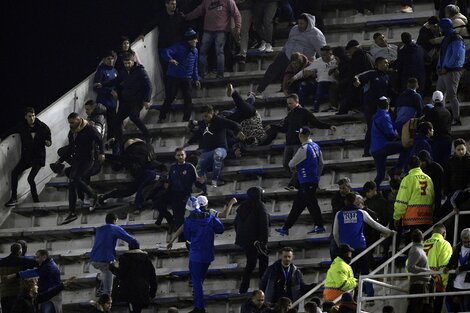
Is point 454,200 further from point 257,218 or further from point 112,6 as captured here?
point 112,6

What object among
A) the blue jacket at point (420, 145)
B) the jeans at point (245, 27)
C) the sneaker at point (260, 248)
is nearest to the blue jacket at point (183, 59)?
the jeans at point (245, 27)

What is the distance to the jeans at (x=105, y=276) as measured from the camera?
29.8m

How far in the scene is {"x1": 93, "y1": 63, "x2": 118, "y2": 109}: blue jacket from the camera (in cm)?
3409

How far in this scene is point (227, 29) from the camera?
34.7 metres

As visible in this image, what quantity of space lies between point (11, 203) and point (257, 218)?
5773 millimetres

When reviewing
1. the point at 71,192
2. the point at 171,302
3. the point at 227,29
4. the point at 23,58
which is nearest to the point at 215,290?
the point at 171,302

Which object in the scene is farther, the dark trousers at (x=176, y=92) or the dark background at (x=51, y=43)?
the dark background at (x=51, y=43)

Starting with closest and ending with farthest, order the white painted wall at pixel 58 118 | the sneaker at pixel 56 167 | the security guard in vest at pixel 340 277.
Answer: the security guard in vest at pixel 340 277, the white painted wall at pixel 58 118, the sneaker at pixel 56 167

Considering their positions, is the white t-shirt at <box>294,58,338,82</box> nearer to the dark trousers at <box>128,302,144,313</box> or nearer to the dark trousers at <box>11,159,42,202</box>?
the dark trousers at <box>11,159,42,202</box>

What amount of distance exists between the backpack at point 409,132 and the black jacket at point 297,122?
6.05 feet

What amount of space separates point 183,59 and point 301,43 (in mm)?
2046

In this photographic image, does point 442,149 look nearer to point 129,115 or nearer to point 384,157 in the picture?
point 384,157

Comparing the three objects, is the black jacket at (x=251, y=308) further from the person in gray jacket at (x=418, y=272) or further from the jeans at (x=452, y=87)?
the jeans at (x=452, y=87)

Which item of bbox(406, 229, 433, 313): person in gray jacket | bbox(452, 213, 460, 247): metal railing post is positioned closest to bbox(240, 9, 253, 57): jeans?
bbox(452, 213, 460, 247): metal railing post
